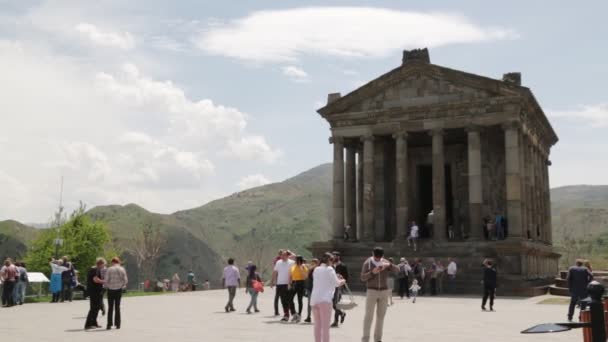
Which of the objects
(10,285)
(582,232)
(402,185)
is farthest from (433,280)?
(582,232)

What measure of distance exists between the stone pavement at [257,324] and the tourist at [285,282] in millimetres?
528

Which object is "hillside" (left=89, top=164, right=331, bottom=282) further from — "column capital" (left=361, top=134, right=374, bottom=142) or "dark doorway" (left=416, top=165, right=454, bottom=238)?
"column capital" (left=361, top=134, right=374, bottom=142)

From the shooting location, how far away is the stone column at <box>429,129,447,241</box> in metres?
32.8

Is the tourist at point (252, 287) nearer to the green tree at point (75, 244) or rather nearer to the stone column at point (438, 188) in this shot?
the stone column at point (438, 188)

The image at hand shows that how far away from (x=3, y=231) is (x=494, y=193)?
77.4 m

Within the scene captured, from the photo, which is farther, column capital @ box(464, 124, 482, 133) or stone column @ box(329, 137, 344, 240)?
stone column @ box(329, 137, 344, 240)

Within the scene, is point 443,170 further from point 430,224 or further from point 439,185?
point 430,224

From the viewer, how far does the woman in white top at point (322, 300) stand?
35.8 feet

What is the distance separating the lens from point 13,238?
8819cm

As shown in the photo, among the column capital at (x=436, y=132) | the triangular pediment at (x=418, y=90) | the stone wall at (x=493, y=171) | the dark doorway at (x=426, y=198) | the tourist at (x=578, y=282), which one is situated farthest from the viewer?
the dark doorway at (x=426, y=198)

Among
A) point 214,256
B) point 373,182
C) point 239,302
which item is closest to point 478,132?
point 373,182

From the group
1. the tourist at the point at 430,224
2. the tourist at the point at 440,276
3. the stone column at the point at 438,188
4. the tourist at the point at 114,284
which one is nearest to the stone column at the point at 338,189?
the tourist at the point at 430,224

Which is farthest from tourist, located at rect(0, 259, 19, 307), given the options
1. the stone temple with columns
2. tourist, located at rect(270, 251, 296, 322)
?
the stone temple with columns

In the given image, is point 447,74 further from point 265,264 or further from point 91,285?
point 265,264
